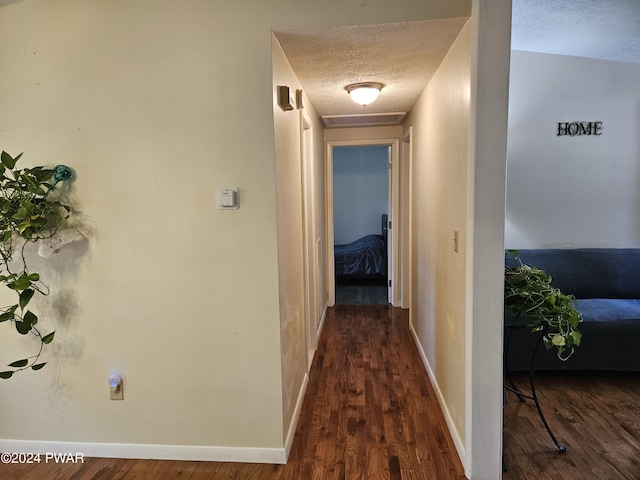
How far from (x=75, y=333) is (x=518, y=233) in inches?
135

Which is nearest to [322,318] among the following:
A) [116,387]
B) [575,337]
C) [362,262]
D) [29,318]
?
[362,262]

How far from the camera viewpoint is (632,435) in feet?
6.49

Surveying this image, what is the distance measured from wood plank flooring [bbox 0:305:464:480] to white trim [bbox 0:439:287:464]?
0.03 metres

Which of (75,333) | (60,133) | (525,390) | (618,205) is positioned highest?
(60,133)

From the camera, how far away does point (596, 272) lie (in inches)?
118

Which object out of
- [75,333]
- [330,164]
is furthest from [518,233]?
[75,333]

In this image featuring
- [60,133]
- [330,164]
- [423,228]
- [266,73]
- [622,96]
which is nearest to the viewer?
[266,73]

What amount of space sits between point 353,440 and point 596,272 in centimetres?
246

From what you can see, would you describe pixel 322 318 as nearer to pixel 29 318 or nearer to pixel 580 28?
pixel 29 318

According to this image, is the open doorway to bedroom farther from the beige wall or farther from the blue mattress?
the beige wall

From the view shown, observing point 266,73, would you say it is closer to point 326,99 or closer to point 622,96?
point 326,99

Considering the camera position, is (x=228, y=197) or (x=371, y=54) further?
(x=371, y=54)

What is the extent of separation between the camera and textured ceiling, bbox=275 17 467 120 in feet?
5.59

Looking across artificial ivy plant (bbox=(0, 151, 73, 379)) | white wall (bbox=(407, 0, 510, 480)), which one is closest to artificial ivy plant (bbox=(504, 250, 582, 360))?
white wall (bbox=(407, 0, 510, 480))
